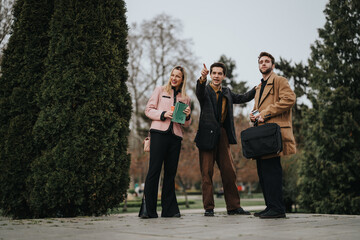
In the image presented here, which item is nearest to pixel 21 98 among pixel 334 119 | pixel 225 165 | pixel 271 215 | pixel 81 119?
pixel 81 119

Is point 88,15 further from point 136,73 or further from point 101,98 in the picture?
point 136,73

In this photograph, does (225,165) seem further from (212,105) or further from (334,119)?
(334,119)

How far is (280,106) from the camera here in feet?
Answer: 15.1

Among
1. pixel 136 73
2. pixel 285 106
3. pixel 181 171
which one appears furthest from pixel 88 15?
pixel 181 171

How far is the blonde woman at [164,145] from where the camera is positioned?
16.4ft

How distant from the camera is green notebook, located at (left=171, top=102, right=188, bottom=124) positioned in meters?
4.91

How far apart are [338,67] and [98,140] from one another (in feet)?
53.2

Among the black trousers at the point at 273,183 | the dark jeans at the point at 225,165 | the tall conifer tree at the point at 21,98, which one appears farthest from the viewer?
the tall conifer tree at the point at 21,98

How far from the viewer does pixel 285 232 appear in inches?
123

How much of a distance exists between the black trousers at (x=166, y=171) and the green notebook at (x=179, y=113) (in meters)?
0.27

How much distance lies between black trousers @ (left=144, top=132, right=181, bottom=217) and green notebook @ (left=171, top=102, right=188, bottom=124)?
27 centimetres

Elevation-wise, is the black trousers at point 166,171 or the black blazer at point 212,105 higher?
the black blazer at point 212,105

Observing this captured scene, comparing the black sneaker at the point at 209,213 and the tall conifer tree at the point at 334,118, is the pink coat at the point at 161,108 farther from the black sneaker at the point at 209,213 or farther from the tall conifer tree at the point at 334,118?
the tall conifer tree at the point at 334,118

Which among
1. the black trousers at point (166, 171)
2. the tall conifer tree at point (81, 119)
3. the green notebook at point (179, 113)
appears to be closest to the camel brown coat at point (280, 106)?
the green notebook at point (179, 113)
